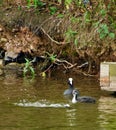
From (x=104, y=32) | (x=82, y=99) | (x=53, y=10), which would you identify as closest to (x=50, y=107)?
(x=82, y=99)

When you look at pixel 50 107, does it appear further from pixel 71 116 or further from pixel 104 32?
pixel 104 32

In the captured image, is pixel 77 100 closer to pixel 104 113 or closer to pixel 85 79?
pixel 104 113

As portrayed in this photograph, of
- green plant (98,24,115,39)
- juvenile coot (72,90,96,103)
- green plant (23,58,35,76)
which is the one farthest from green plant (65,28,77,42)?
juvenile coot (72,90,96,103)

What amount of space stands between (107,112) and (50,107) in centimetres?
133

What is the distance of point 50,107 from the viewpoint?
46.8 feet

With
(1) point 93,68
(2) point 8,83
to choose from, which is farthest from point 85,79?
(2) point 8,83

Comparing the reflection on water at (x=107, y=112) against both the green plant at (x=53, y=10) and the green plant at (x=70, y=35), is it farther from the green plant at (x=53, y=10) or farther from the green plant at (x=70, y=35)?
the green plant at (x=53, y=10)

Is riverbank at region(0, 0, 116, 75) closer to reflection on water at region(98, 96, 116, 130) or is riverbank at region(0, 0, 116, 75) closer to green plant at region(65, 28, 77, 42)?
green plant at region(65, 28, 77, 42)

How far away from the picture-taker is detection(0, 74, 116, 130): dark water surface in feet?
40.2

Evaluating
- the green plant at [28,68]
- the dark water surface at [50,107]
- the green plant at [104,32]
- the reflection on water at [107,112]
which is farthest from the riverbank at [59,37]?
the reflection on water at [107,112]

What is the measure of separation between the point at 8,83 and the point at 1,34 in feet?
14.7

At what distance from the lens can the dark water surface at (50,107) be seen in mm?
12250

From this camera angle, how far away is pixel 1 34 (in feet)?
73.7

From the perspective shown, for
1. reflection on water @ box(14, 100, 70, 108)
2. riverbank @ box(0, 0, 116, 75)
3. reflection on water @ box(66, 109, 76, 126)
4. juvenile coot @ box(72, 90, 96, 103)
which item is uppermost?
riverbank @ box(0, 0, 116, 75)
